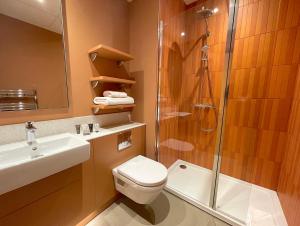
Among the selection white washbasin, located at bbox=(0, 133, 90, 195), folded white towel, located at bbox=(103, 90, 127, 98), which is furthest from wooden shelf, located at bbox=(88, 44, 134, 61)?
white washbasin, located at bbox=(0, 133, 90, 195)

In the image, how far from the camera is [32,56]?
1103mm

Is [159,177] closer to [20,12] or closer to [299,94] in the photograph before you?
[299,94]

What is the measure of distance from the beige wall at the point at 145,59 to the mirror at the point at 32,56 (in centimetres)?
84

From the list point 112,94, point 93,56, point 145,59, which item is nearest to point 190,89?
point 145,59

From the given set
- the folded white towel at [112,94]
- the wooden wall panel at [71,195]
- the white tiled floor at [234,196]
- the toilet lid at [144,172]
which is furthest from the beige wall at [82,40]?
the white tiled floor at [234,196]

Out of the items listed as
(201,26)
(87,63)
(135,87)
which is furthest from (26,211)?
(201,26)

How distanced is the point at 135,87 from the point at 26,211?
4.93 ft

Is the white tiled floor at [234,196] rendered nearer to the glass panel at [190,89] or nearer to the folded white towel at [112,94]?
the glass panel at [190,89]

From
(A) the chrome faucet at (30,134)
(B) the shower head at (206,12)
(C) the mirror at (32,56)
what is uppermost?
(B) the shower head at (206,12)

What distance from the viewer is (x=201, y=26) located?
1956 mm

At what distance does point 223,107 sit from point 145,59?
1.05 meters

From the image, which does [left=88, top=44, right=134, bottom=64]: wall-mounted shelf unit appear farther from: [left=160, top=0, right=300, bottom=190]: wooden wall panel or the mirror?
[left=160, top=0, right=300, bottom=190]: wooden wall panel

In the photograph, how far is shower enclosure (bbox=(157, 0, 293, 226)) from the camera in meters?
1.46

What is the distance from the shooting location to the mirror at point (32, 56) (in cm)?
99
